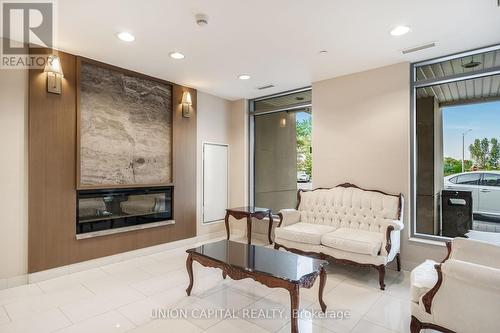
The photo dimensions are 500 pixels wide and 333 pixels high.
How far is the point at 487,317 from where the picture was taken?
1.74 metres

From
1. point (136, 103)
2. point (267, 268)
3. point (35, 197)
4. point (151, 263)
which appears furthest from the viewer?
point (136, 103)

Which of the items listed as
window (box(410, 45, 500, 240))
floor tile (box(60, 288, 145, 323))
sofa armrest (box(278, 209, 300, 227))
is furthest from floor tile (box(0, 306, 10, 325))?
window (box(410, 45, 500, 240))

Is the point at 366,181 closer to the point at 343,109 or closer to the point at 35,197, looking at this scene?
the point at 343,109

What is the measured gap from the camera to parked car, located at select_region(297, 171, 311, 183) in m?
4.94

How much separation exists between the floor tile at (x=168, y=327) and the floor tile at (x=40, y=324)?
691 mm

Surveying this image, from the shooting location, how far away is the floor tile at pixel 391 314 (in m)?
2.36

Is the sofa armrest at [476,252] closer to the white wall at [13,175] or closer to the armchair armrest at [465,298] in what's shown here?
the armchair armrest at [465,298]

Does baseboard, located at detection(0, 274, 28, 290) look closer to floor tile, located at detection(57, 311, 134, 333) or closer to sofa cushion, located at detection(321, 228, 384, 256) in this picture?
floor tile, located at detection(57, 311, 134, 333)

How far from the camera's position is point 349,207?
13.0ft

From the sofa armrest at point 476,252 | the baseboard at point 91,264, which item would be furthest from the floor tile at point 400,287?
the baseboard at point 91,264

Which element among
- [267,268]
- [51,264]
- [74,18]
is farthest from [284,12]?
[51,264]

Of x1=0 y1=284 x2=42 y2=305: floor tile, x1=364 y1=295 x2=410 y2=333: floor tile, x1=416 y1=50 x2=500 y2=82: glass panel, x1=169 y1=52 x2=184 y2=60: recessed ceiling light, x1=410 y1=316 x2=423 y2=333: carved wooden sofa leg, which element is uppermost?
x1=169 y1=52 x2=184 y2=60: recessed ceiling light

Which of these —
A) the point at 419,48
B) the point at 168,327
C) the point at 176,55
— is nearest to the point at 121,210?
the point at 168,327

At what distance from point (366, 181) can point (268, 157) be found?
223 cm
